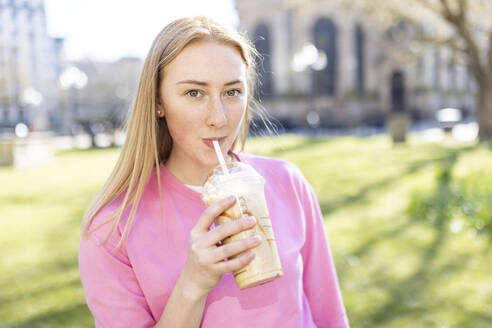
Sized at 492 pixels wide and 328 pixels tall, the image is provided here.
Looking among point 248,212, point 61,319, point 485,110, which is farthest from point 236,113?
point 485,110

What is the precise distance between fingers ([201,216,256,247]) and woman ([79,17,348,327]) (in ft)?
0.70

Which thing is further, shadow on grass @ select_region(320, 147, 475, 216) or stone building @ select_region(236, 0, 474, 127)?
stone building @ select_region(236, 0, 474, 127)

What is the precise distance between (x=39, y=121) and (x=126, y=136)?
45042 millimetres

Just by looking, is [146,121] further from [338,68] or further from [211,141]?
[338,68]

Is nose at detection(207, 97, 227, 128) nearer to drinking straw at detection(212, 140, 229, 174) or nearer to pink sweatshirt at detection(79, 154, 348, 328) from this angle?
drinking straw at detection(212, 140, 229, 174)

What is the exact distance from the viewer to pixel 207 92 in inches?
57.4

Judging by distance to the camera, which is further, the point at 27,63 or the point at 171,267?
the point at 27,63

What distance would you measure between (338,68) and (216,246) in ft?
113

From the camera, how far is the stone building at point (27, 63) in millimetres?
43906

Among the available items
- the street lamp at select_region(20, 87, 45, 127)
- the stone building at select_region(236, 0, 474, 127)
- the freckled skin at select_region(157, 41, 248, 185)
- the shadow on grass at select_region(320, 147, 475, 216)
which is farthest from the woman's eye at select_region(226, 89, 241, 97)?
the street lamp at select_region(20, 87, 45, 127)

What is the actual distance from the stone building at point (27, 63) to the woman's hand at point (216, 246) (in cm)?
4501

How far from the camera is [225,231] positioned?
1.13 metres

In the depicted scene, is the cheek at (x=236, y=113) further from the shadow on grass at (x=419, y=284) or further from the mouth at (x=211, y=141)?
the shadow on grass at (x=419, y=284)

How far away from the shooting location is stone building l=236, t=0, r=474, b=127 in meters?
33.1
